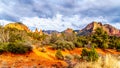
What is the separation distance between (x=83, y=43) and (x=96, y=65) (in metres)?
33.7

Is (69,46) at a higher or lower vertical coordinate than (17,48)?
lower

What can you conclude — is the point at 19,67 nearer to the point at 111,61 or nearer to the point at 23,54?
the point at 111,61

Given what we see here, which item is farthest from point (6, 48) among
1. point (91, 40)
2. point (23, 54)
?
point (91, 40)

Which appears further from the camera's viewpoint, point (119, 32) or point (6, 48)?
point (119, 32)

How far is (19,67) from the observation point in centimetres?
1773

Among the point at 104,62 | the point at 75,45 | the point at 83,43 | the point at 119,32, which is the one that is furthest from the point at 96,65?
the point at 119,32

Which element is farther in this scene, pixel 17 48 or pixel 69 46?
pixel 69 46

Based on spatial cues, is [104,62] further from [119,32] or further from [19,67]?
[119,32]

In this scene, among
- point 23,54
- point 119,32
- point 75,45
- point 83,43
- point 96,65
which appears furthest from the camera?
point 119,32

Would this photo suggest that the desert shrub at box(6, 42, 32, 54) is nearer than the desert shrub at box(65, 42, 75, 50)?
Yes

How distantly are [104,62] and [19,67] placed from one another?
27.2 ft

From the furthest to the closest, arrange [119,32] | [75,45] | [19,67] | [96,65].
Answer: [119,32]
[75,45]
[19,67]
[96,65]

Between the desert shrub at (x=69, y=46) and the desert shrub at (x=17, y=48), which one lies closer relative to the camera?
the desert shrub at (x=17, y=48)

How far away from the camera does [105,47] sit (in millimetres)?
43625
